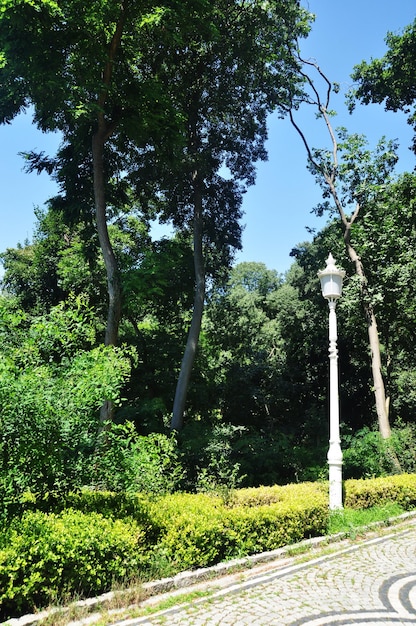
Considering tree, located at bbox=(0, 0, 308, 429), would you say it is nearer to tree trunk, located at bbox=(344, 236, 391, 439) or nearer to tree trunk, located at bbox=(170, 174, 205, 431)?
tree trunk, located at bbox=(170, 174, 205, 431)

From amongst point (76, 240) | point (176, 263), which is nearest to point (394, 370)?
point (176, 263)

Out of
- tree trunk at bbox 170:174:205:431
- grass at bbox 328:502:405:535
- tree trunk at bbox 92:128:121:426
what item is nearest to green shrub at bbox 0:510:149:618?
grass at bbox 328:502:405:535

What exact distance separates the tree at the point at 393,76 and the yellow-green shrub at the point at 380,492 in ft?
40.9

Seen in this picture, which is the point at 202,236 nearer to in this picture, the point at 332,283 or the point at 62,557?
the point at 332,283

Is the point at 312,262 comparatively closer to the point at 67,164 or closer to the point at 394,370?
the point at 394,370

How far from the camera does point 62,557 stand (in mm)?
4219

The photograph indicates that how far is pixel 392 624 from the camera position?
410 cm

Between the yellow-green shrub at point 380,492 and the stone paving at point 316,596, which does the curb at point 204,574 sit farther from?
the yellow-green shrub at point 380,492

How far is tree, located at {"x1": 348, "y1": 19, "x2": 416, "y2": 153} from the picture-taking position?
51.3 ft

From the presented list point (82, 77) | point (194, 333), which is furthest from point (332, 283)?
point (82, 77)

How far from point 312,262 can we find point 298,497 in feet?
45.1

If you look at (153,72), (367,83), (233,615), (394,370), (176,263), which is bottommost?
(233,615)

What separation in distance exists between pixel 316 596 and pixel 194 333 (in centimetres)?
1142

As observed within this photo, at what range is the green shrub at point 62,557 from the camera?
3955 millimetres
